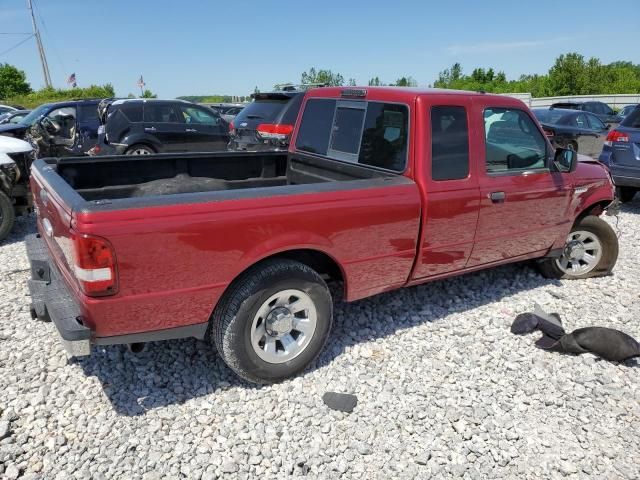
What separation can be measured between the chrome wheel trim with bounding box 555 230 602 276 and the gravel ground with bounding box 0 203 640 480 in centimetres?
102

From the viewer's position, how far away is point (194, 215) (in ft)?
8.70

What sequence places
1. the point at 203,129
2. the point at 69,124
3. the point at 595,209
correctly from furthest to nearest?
the point at 203,129 → the point at 69,124 → the point at 595,209

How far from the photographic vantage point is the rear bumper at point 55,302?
2.58 metres

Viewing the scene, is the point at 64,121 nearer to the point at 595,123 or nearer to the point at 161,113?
the point at 161,113

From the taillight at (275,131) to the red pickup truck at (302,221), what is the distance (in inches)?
130

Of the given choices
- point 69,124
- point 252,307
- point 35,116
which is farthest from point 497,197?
point 35,116

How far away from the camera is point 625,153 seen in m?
8.02

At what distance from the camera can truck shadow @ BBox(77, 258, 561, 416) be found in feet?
10.6

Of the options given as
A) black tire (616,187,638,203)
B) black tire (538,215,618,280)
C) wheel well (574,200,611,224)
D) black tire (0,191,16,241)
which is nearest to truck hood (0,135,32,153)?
black tire (0,191,16,241)

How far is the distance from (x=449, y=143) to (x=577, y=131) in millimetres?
10706

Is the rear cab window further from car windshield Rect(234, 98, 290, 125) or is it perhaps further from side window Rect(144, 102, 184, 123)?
side window Rect(144, 102, 184, 123)

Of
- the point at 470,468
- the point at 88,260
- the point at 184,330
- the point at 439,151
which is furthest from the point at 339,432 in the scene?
the point at 439,151

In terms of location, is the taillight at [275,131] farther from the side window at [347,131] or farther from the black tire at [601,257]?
the black tire at [601,257]

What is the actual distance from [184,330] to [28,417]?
3.53 ft
